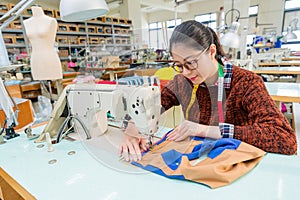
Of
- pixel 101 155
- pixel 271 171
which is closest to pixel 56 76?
pixel 101 155

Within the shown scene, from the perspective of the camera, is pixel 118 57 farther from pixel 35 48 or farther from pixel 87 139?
pixel 87 139

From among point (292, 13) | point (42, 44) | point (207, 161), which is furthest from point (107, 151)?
point (292, 13)

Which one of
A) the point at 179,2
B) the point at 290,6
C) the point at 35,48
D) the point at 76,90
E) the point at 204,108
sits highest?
the point at 290,6

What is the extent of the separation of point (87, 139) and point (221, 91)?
64 centimetres

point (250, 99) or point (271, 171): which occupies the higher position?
point (250, 99)

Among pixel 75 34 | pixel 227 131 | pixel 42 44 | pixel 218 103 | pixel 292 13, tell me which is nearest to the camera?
pixel 227 131

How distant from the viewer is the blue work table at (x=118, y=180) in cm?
52

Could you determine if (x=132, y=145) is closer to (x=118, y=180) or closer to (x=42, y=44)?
(x=118, y=180)

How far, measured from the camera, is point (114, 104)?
0.77 m

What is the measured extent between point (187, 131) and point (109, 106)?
12.8 inches

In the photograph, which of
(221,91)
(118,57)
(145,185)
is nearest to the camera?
(145,185)

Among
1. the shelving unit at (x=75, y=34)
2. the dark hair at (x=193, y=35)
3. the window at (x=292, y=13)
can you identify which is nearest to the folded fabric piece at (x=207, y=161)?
the dark hair at (x=193, y=35)

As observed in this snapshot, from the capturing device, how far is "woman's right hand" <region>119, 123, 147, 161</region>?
0.71 meters

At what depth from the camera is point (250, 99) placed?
0.76 metres
